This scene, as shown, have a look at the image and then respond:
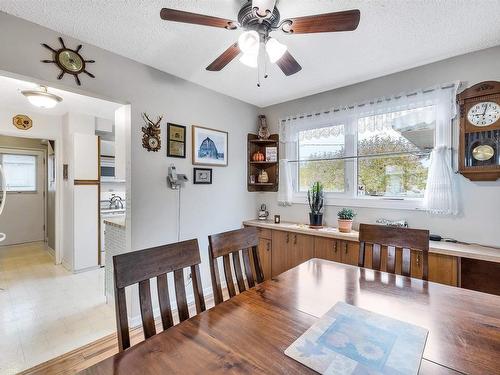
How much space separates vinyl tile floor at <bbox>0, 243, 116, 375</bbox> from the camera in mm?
1883

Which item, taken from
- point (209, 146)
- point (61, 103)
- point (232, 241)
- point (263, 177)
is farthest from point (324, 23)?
point (61, 103)

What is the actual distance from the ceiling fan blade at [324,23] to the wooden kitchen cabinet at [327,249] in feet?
6.07

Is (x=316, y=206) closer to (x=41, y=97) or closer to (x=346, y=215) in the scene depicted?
(x=346, y=215)

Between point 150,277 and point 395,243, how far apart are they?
1.50 m

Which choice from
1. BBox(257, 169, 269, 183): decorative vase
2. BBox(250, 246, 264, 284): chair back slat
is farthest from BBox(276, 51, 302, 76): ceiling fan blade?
BBox(257, 169, 269, 183): decorative vase

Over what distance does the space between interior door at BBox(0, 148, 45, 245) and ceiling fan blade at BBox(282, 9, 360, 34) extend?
5917 millimetres

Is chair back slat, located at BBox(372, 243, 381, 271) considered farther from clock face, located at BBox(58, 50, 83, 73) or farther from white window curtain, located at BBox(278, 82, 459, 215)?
clock face, located at BBox(58, 50, 83, 73)

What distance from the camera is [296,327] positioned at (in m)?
0.96

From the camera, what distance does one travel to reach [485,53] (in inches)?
80.4

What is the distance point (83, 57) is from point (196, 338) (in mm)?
2195

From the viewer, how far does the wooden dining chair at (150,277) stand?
95cm

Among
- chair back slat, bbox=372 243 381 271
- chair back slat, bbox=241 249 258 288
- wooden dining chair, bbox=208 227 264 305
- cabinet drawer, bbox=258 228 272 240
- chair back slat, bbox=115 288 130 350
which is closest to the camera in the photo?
chair back slat, bbox=115 288 130 350

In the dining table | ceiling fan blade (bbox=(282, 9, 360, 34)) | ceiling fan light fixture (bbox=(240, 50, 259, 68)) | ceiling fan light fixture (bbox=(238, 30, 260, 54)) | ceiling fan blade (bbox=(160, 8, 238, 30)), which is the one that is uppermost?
ceiling fan blade (bbox=(160, 8, 238, 30))

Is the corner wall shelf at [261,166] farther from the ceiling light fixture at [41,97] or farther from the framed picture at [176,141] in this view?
the ceiling light fixture at [41,97]
